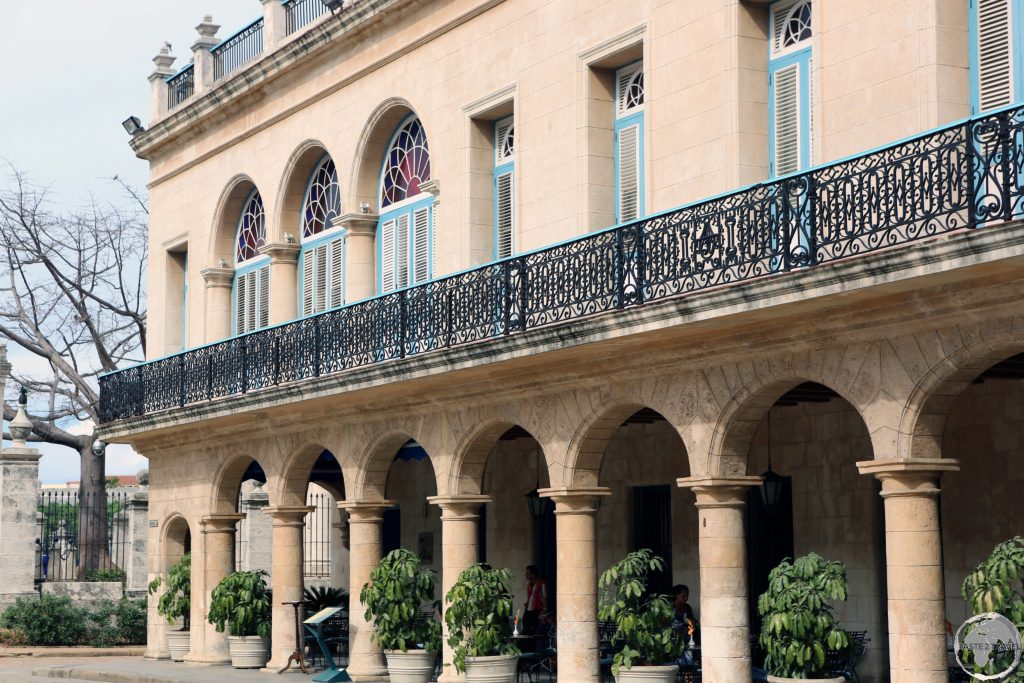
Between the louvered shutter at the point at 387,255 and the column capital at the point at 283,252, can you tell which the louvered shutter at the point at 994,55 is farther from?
the column capital at the point at 283,252

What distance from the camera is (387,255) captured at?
23.4 meters

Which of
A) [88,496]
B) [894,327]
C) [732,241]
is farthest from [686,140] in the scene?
[88,496]

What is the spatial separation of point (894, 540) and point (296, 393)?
32.1 feet

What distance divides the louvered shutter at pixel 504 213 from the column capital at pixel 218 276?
765 cm

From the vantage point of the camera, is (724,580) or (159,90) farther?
(159,90)

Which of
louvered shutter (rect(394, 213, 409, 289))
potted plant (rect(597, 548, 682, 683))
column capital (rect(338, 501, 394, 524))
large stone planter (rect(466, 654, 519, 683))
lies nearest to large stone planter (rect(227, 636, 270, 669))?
column capital (rect(338, 501, 394, 524))

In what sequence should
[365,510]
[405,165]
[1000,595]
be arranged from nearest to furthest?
[1000,595] → [365,510] → [405,165]

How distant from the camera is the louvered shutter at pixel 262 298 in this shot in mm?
26406

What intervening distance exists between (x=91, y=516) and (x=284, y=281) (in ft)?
48.6

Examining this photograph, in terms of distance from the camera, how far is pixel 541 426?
62.2 feet

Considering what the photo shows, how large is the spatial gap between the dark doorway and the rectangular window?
6982mm

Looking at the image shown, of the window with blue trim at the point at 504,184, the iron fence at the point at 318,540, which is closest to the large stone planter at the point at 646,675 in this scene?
the window with blue trim at the point at 504,184

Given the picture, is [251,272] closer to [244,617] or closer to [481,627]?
[244,617]

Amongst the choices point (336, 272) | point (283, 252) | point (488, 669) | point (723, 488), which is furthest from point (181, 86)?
point (723, 488)
